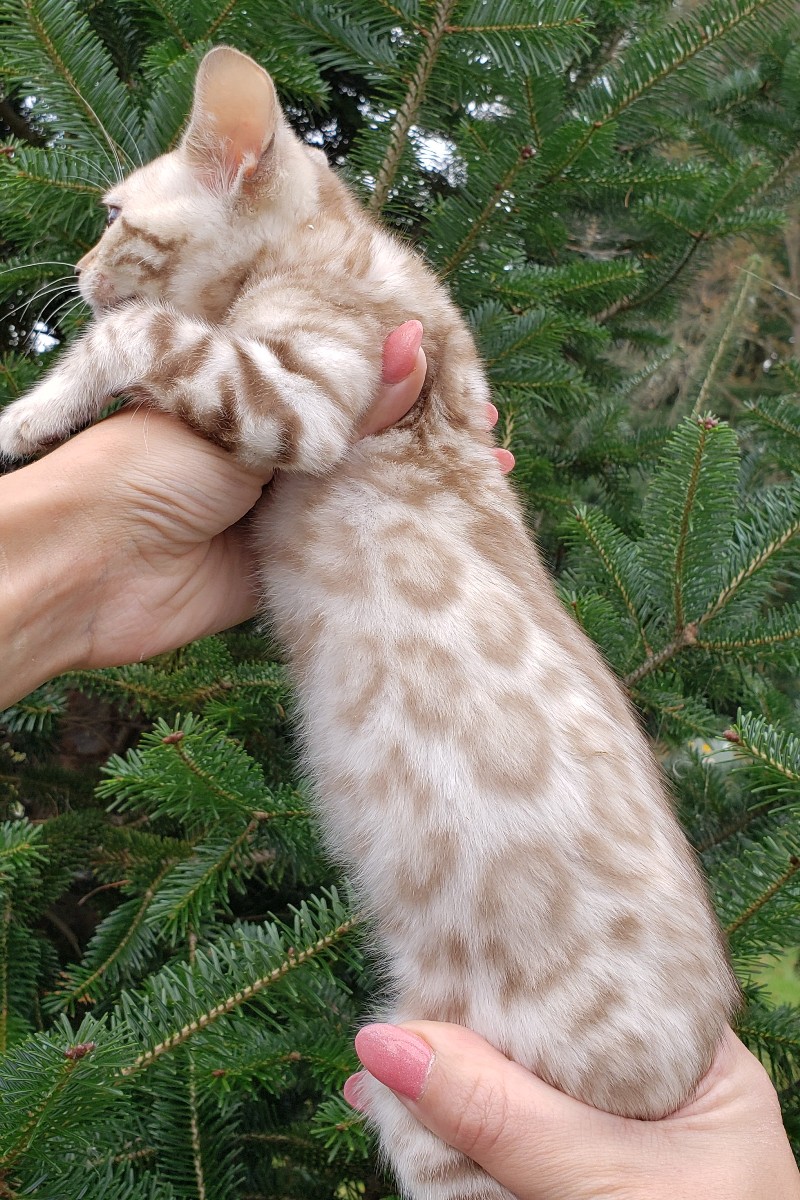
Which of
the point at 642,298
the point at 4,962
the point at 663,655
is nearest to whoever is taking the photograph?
the point at 4,962

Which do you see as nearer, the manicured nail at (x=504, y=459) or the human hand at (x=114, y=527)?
the human hand at (x=114, y=527)

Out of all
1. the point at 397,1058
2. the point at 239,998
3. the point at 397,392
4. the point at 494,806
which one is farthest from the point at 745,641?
the point at 239,998

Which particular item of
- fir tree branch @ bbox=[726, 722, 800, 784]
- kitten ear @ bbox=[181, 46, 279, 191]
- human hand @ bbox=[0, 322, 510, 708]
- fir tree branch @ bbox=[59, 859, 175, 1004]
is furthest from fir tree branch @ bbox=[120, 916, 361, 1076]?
kitten ear @ bbox=[181, 46, 279, 191]

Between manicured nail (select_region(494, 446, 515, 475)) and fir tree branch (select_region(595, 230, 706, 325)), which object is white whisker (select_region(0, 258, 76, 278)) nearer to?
manicured nail (select_region(494, 446, 515, 475))

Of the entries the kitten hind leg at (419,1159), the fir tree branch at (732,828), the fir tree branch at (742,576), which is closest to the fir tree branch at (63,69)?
the fir tree branch at (742,576)

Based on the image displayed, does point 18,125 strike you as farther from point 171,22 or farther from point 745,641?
point 745,641

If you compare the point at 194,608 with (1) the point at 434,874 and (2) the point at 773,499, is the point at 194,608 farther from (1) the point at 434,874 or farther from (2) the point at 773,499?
(2) the point at 773,499

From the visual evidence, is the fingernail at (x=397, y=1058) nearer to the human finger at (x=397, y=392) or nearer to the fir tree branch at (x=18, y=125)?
the human finger at (x=397, y=392)
